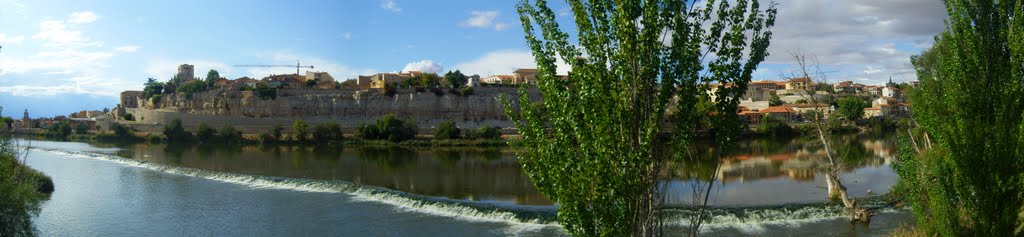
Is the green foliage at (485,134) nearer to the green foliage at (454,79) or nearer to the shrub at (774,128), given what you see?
the shrub at (774,128)

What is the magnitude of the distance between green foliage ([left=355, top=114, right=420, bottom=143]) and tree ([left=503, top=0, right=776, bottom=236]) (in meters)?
37.9

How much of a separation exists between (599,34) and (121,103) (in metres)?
75.7

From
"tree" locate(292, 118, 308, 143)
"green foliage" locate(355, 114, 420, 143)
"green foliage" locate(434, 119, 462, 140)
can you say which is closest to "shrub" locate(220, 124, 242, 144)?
"tree" locate(292, 118, 308, 143)

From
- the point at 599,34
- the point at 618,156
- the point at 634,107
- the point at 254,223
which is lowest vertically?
the point at 254,223

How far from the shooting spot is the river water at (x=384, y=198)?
13180 mm

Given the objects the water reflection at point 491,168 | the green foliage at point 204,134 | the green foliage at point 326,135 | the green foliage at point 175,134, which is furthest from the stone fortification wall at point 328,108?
the water reflection at point 491,168

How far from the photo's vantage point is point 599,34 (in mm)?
4754

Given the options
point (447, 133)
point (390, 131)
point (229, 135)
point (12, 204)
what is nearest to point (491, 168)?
point (447, 133)

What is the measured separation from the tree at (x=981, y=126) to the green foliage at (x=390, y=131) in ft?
120

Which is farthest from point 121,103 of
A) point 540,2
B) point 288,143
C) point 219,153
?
point 540,2

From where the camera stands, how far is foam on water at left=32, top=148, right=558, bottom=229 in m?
13.9

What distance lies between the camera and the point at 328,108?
55750 millimetres

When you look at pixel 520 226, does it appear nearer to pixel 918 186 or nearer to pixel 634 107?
pixel 918 186

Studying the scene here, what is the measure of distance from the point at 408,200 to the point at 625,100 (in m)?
12.3
